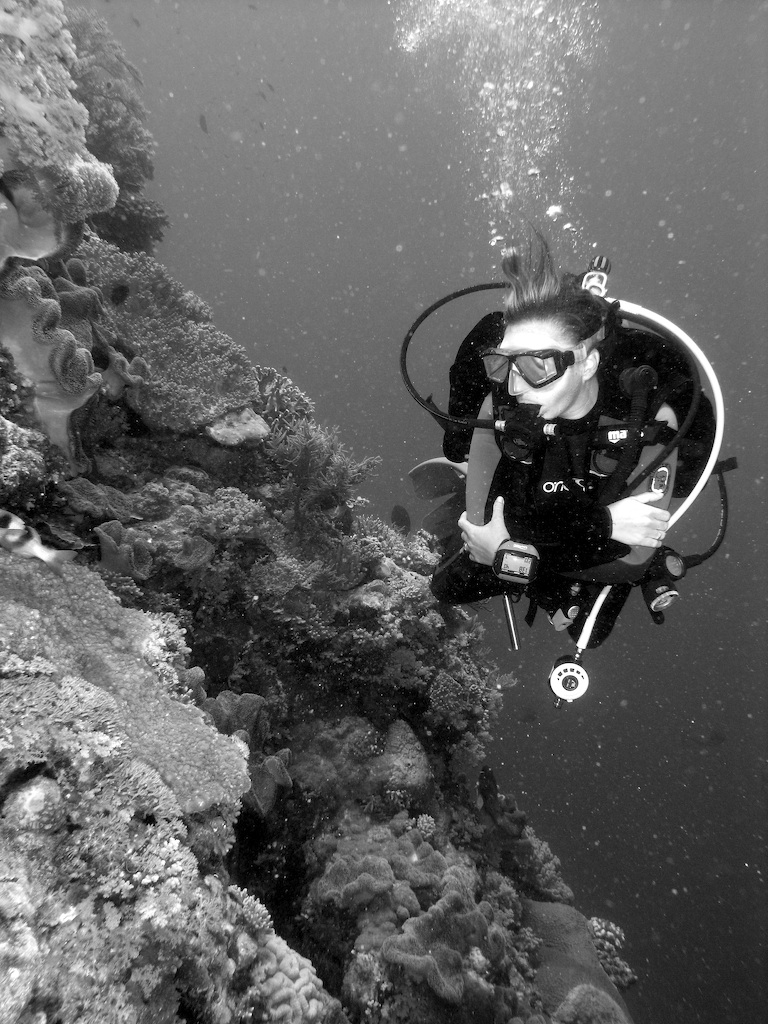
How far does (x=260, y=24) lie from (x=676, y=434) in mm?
73311

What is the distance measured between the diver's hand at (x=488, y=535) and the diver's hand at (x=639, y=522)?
65 centimetres

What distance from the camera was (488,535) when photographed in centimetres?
332

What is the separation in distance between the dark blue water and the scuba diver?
2527 cm

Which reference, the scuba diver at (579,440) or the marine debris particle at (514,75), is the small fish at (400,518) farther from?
the marine debris particle at (514,75)

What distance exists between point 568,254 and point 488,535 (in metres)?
43.6

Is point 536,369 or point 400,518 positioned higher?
point 400,518

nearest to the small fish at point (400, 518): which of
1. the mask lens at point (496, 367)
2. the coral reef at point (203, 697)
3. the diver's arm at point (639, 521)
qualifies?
the coral reef at point (203, 697)

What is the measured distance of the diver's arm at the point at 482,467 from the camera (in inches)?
138

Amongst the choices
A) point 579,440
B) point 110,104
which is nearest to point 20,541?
point 579,440

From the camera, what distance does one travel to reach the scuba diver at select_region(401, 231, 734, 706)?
300cm

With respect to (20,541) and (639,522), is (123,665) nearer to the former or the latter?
(20,541)

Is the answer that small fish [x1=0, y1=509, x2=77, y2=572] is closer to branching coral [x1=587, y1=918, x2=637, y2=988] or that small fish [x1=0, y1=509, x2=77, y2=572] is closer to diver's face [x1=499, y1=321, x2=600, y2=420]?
diver's face [x1=499, y1=321, x2=600, y2=420]

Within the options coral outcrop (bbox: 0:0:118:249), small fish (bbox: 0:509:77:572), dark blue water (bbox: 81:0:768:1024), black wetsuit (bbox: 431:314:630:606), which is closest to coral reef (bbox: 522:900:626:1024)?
black wetsuit (bbox: 431:314:630:606)

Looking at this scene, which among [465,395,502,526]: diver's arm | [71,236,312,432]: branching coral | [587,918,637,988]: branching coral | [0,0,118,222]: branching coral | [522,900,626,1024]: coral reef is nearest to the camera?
[0,0,118,222]: branching coral
